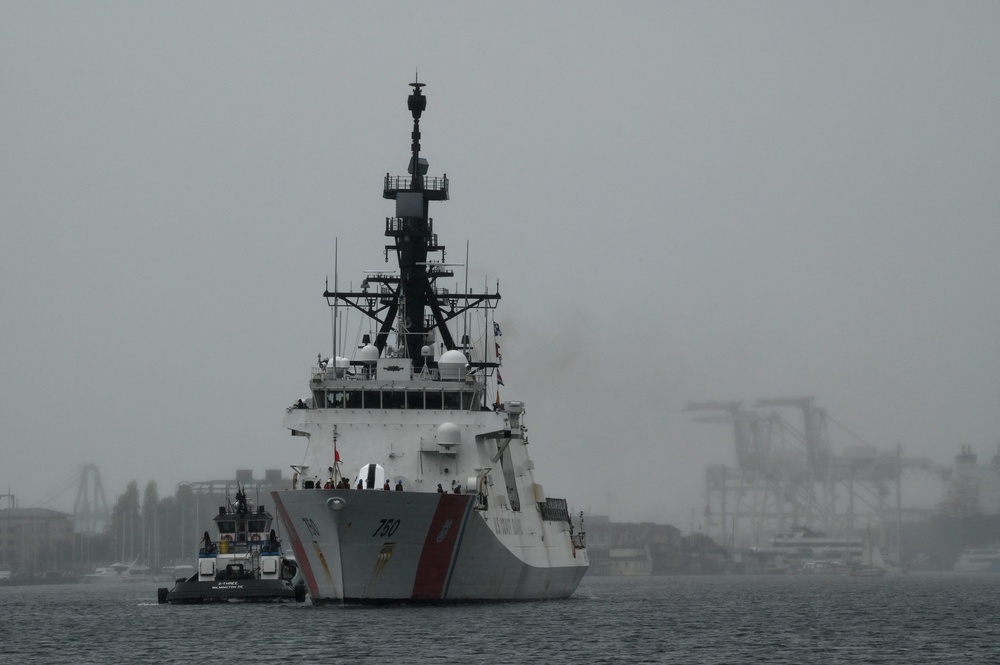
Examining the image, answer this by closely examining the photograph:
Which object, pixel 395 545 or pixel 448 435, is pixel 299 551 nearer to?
→ pixel 395 545

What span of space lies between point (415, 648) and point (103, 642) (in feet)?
37.8

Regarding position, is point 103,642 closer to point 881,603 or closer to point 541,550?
point 541,550

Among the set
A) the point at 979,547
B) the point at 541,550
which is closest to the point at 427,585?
the point at 541,550

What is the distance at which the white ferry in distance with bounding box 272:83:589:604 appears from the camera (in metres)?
49.5

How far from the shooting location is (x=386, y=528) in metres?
49.0

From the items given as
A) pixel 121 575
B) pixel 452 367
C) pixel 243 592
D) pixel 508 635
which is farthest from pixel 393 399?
pixel 121 575

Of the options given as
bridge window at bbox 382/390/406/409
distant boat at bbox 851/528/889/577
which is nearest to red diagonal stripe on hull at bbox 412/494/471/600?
bridge window at bbox 382/390/406/409

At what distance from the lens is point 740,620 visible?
56531mm

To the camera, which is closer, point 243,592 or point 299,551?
point 299,551

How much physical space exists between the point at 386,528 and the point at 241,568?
19913mm

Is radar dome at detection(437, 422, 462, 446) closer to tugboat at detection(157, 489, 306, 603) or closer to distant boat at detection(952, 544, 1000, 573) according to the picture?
tugboat at detection(157, 489, 306, 603)

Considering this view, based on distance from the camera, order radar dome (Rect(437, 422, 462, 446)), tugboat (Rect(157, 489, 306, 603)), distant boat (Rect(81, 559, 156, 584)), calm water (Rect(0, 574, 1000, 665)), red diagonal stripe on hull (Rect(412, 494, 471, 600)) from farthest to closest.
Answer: distant boat (Rect(81, 559, 156, 584))
tugboat (Rect(157, 489, 306, 603))
radar dome (Rect(437, 422, 462, 446))
red diagonal stripe on hull (Rect(412, 494, 471, 600))
calm water (Rect(0, 574, 1000, 665))

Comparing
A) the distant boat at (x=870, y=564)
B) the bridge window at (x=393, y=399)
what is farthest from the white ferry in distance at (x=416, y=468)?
the distant boat at (x=870, y=564)

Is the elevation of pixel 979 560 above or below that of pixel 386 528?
below
